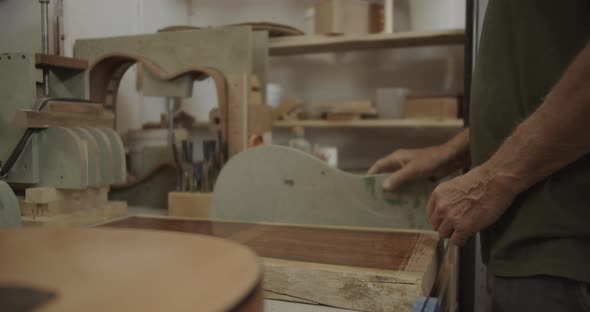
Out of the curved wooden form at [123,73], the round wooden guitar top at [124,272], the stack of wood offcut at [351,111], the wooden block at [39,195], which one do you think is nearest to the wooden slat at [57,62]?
the wooden block at [39,195]

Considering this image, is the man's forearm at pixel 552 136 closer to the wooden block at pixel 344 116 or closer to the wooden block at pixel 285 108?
the wooden block at pixel 344 116

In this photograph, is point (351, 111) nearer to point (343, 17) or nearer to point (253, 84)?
point (343, 17)

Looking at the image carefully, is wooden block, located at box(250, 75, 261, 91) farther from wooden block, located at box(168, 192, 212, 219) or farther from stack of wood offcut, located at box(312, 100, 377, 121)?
stack of wood offcut, located at box(312, 100, 377, 121)

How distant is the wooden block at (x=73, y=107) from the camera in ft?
3.30

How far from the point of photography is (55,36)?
1053mm

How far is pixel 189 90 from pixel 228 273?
1.50 m

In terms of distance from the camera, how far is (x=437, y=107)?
2238 mm

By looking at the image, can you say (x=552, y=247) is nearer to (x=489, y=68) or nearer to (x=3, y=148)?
(x=489, y=68)

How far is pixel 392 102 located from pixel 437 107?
251 mm

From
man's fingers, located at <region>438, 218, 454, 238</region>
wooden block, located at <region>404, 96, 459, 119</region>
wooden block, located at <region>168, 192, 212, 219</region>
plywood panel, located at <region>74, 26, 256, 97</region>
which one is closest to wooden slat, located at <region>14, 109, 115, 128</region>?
wooden block, located at <region>168, 192, 212, 219</region>

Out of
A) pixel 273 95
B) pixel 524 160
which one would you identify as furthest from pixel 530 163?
pixel 273 95

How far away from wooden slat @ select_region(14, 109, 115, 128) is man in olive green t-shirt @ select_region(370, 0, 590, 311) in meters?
0.79

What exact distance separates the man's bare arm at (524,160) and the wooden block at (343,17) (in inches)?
62.1

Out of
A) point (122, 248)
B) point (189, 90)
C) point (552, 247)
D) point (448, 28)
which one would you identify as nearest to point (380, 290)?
point (552, 247)
